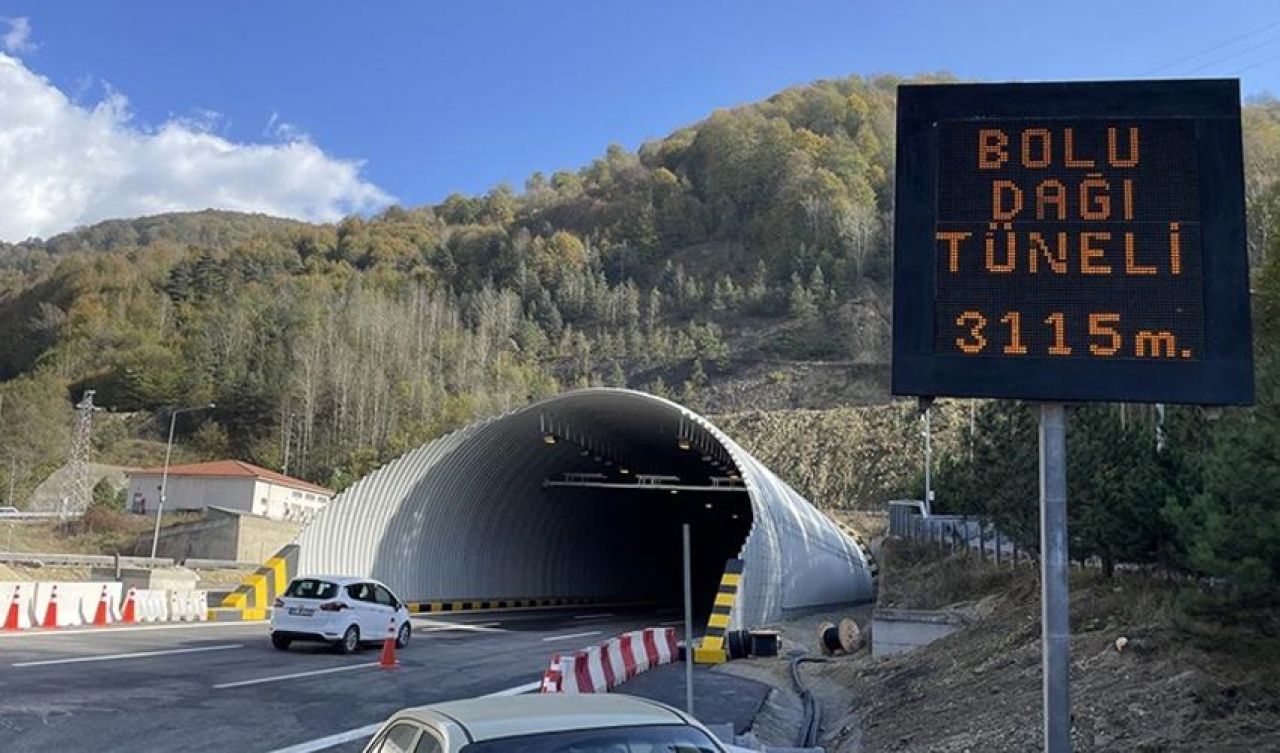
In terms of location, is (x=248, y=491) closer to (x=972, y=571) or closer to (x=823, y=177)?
(x=972, y=571)

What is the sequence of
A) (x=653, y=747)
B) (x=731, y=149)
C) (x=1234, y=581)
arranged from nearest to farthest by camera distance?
(x=653, y=747)
(x=1234, y=581)
(x=731, y=149)

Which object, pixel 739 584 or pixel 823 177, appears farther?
pixel 823 177

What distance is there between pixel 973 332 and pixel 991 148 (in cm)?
157

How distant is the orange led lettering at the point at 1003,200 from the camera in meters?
8.48

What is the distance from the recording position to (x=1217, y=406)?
8.05 meters

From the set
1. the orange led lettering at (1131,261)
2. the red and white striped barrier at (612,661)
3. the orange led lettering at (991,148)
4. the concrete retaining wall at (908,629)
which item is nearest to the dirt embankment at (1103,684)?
the concrete retaining wall at (908,629)

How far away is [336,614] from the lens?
66.1 ft

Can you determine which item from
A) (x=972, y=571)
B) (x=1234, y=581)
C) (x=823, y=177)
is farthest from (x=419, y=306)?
(x=1234, y=581)

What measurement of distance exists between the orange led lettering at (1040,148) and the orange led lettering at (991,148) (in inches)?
5.7

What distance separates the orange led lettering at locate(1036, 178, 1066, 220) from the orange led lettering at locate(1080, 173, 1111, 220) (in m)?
0.14

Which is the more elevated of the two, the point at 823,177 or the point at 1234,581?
the point at 823,177

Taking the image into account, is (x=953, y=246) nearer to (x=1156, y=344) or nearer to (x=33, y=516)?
(x=1156, y=344)

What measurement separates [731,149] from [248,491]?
353ft

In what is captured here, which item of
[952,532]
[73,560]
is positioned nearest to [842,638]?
[952,532]
